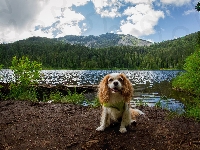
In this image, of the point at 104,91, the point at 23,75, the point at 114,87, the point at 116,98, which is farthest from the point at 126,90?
the point at 23,75

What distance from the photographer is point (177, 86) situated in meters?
39.9

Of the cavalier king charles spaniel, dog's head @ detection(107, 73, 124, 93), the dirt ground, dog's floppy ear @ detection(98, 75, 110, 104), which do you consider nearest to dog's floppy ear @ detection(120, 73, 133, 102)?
the cavalier king charles spaniel

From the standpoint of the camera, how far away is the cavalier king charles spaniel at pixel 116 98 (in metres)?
6.49

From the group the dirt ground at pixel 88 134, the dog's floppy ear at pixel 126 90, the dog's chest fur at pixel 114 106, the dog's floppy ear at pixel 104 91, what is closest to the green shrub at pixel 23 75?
the dirt ground at pixel 88 134

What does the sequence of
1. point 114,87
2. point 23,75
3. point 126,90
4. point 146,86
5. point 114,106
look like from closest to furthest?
1. point 114,87
2. point 126,90
3. point 114,106
4. point 23,75
5. point 146,86

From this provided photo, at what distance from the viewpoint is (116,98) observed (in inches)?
260

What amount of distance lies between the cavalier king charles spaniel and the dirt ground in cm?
31

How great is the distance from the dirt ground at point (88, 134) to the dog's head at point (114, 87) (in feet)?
3.33

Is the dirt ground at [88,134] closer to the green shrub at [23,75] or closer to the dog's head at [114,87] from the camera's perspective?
the dog's head at [114,87]

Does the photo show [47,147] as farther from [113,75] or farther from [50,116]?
[50,116]

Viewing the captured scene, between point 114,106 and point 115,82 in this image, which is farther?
point 114,106

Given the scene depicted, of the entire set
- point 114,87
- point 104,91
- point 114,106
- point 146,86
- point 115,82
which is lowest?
point 146,86

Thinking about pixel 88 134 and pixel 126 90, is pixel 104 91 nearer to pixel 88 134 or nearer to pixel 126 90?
pixel 126 90

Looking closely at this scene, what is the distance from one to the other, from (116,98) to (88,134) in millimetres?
1275
